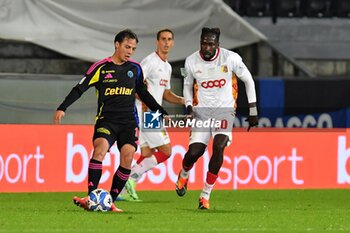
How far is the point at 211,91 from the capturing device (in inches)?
518

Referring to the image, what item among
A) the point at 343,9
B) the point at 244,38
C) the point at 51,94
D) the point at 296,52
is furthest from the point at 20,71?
the point at 343,9

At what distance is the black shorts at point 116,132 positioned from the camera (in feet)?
39.8

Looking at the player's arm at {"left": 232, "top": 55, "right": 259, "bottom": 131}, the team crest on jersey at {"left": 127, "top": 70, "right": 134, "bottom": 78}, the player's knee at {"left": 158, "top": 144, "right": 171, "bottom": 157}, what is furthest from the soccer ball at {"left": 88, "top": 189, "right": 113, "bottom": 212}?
the player's knee at {"left": 158, "top": 144, "right": 171, "bottom": 157}

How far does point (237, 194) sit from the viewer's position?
17.0 metres

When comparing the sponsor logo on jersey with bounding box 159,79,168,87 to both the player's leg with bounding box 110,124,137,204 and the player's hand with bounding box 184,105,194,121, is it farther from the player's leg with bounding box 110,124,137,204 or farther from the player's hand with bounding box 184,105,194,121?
the player's leg with bounding box 110,124,137,204

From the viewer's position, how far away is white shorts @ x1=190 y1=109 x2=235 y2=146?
42.4 ft

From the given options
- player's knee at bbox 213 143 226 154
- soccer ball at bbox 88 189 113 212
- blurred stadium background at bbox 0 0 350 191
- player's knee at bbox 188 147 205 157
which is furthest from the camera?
blurred stadium background at bbox 0 0 350 191

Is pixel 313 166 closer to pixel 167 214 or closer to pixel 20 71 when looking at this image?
pixel 20 71

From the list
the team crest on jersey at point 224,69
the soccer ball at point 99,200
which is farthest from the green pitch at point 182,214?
the team crest on jersey at point 224,69

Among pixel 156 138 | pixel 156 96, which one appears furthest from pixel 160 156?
pixel 156 96

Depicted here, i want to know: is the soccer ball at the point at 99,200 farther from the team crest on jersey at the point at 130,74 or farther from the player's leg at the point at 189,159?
the player's leg at the point at 189,159

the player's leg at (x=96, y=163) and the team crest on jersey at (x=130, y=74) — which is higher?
the team crest on jersey at (x=130, y=74)

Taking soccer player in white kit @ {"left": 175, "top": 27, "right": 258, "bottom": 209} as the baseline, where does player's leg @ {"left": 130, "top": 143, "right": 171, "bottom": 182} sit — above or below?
below

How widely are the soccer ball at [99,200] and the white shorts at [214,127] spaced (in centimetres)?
149
